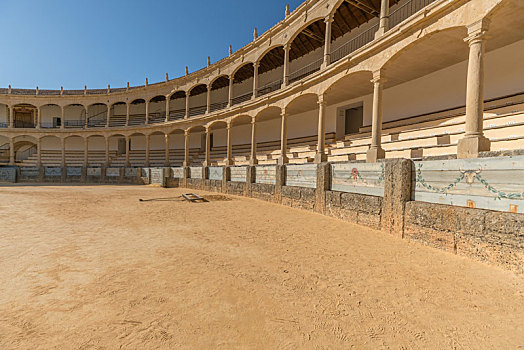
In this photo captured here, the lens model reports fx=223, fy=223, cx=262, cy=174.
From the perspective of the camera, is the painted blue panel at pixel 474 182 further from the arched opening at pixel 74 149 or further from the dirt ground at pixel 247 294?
the arched opening at pixel 74 149

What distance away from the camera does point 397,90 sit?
1174 cm

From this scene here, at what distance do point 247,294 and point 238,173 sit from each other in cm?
1180

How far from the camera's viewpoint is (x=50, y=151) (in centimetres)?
3022

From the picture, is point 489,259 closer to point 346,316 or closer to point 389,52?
point 346,316

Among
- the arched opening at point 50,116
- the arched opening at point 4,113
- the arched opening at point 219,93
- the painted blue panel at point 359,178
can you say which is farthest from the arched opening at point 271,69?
the arched opening at point 4,113

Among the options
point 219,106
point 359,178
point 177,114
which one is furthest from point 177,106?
point 359,178

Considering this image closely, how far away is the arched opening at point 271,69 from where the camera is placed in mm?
17766

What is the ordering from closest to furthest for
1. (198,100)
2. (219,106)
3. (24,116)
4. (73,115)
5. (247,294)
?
(247,294), (219,106), (198,100), (24,116), (73,115)

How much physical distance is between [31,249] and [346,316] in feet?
18.0


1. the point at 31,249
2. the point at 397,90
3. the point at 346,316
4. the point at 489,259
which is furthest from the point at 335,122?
the point at 31,249

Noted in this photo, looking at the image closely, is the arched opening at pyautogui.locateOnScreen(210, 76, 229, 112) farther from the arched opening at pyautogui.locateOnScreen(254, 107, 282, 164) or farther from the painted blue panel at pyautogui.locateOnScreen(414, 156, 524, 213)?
the painted blue panel at pyautogui.locateOnScreen(414, 156, 524, 213)

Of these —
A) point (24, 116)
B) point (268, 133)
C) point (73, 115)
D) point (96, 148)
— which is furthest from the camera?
point (73, 115)

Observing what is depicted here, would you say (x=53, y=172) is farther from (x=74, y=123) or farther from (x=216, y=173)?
(x=216, y=173)

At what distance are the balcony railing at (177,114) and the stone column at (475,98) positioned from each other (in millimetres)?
24712
